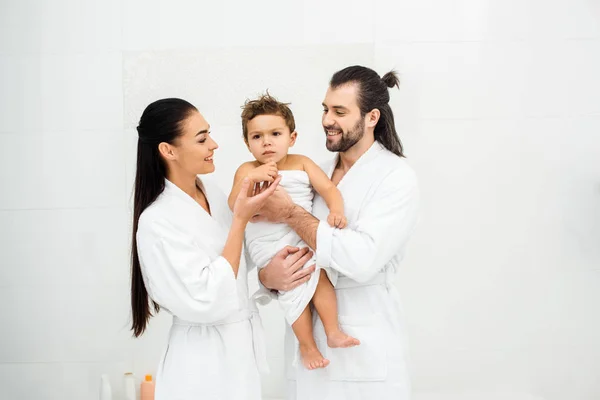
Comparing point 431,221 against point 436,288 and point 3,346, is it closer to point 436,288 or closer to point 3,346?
point 436,288

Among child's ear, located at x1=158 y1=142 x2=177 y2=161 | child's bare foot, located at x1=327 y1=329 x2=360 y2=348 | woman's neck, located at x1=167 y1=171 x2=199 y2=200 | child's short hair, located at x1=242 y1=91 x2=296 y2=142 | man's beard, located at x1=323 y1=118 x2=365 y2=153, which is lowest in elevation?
child's bare foot, located at x1=327 y1=329 x2=360 y2=348

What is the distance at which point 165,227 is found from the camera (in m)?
2.17

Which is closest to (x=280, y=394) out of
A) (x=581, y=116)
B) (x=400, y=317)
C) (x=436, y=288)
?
(x=436, y=288)

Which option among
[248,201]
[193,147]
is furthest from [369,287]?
[193,147]

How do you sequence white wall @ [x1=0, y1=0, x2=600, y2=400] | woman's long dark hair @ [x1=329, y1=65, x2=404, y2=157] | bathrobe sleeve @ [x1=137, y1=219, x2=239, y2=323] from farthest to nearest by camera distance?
white wall @ [x1=0, y1=0, x2=600, y2=400] → woman's long dark hair @ [x1=329, y1=65, x2=404, y2=157] → bathrobe sleeve @ [x1=137, y1=219, x2=239, y2=323]

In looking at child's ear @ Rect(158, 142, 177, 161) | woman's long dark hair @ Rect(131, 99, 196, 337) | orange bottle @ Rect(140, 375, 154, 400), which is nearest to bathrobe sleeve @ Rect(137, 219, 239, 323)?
woman's long dark hair @ Rect(131, 99, 196, 337)

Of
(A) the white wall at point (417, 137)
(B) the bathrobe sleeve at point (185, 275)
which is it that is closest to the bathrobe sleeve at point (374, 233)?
(B) the bathrobe sleeve at point (185, 275)

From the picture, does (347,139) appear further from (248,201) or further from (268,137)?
(248,201)

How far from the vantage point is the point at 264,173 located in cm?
229

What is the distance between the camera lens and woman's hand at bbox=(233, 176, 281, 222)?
7.24 ft

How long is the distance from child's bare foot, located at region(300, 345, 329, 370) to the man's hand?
226mm

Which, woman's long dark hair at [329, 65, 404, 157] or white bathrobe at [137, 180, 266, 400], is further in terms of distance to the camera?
woman's long dark hair at [329, 65, 404, 157]

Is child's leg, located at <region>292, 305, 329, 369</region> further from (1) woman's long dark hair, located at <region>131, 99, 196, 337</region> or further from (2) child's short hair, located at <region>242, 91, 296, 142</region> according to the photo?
(2) child's short hair, located at <region>242, 91, 296, 142</region>

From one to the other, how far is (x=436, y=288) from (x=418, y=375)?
484 mm
